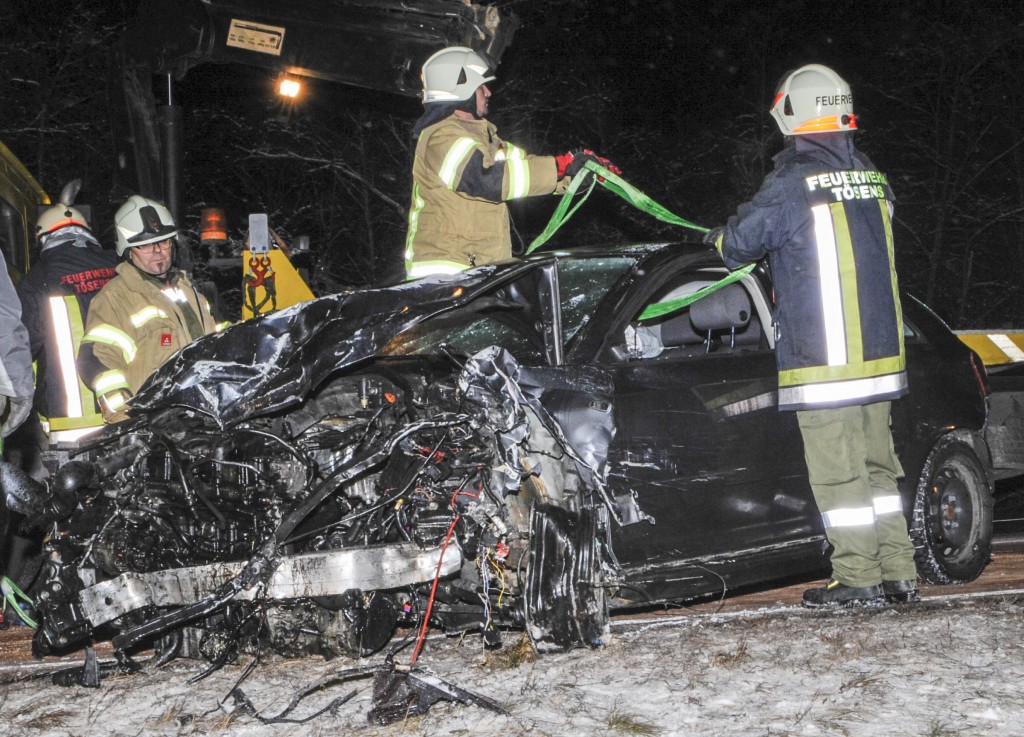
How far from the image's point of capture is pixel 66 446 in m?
4.18

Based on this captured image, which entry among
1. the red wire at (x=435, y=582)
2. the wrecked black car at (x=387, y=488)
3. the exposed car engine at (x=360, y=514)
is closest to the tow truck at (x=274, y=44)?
the wrecked black car at (x=387, y=488)

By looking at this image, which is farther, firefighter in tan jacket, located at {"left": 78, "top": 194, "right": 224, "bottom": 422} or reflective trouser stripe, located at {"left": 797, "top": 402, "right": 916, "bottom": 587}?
firefighter in tan jacket, located at {"left": 78, "top": 194, "right": 224, "bottom": 422}

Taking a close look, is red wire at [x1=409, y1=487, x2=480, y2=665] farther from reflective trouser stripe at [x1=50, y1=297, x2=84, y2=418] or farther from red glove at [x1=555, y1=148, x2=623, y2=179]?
reflective trouser stripe at [x1=50, y1=297, x2=84, y2=418]

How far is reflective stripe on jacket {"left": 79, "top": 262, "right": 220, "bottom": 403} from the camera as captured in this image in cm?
518

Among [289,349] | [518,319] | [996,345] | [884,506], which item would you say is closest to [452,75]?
[518,319]

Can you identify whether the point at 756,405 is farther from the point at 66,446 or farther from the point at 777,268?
the point at 66,446

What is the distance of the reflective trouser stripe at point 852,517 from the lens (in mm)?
4574

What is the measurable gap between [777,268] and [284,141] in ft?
43.5

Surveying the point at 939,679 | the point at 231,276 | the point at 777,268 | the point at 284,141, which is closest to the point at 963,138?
the point at 284,141

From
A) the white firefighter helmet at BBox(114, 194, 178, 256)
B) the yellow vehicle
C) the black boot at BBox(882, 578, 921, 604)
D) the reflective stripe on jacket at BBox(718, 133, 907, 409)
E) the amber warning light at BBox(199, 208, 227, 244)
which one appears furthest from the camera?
the amber warning light at BBox(199, 208, 227, 244)

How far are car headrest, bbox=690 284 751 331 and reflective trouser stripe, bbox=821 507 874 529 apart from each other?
2.91ft

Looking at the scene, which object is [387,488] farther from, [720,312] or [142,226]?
[142,226]

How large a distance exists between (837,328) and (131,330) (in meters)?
3.25

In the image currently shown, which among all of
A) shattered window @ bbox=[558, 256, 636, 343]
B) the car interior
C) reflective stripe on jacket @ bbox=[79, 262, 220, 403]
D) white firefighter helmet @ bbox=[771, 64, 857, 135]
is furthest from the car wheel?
reflective stripe on jacket @ bbox=[79, 262, 220, 403]
